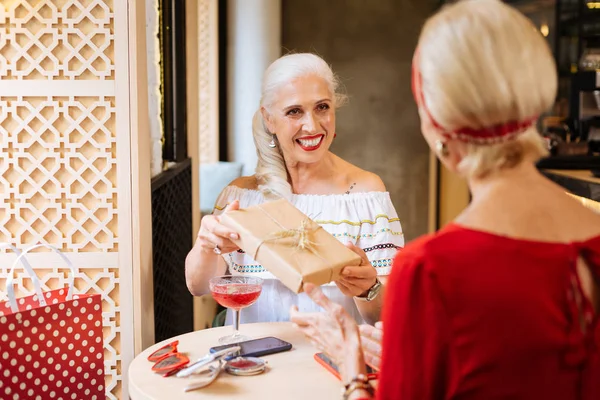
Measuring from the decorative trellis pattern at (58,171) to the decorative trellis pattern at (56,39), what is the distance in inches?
3.5

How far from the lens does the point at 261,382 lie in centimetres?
176

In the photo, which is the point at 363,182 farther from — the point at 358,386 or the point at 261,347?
the point at 358,386

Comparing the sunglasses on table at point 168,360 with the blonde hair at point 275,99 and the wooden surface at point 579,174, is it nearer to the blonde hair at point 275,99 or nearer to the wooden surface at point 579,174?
the blonde hair at point 275,99

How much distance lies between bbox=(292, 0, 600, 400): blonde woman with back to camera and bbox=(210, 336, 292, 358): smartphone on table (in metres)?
0.82

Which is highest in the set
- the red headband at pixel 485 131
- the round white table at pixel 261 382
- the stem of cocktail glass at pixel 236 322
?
the red headband at pixel 485 131

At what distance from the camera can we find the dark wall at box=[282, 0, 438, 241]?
6973mm

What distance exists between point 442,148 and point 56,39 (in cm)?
137

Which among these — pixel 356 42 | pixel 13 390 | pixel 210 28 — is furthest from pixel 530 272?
pixel 356 42

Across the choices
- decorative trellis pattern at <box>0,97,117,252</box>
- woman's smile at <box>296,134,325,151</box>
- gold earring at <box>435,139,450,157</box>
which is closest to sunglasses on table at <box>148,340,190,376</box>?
decorative trellis pattern at <box>0,97,117,252</box>

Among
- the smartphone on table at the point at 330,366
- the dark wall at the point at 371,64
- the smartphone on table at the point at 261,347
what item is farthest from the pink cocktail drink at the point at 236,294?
the dark wall at the point at 371,64

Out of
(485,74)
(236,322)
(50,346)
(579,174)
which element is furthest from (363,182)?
(579,174)

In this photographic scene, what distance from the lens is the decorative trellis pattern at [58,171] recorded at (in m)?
2.12

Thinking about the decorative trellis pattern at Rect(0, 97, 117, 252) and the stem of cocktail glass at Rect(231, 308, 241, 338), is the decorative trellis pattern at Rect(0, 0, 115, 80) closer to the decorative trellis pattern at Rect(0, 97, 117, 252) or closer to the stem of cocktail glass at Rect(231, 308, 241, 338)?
the decorative trellis pattern at Rect(0, 97, 117, 252)

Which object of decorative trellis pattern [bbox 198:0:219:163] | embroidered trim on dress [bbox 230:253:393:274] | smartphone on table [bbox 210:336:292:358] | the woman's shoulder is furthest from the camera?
decorative trellis pattern [bbox 198:0:219:163]
